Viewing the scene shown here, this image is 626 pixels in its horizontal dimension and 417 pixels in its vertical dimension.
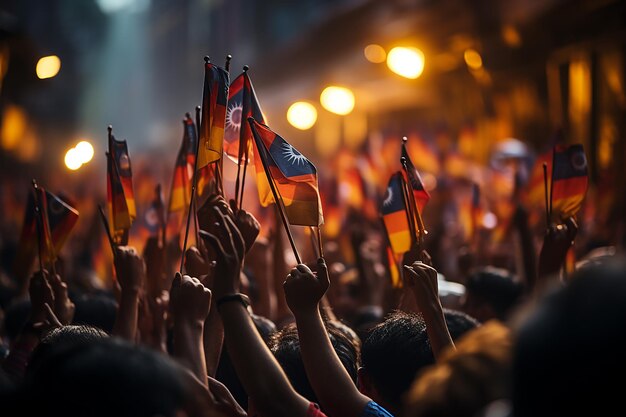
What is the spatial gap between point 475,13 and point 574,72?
74.7 inches

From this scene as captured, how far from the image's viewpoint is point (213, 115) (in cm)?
371

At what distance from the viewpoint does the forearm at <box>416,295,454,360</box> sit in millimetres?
3006

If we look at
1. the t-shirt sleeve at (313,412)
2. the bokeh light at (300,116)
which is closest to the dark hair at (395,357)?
the t-shirt sleeve at (313,412)

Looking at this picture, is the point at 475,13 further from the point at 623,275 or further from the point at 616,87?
the point at 623,275

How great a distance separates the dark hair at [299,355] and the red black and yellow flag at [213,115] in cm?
82

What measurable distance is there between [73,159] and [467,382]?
12.3 feet

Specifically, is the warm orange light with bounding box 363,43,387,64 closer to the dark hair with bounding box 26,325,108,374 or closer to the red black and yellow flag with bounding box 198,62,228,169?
Result: the red black and yellow flag with bounding box 198,62,228,169

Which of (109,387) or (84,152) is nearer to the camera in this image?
(109,387)

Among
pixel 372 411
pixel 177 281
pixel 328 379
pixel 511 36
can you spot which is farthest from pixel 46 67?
pixel 511 36

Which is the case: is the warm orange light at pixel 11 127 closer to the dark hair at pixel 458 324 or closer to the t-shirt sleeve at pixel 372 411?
the dark hair at pixel 458 324

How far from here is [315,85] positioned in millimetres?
23141

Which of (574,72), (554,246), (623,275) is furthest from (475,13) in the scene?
(623,275)

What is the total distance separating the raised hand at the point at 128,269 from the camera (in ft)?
12.0

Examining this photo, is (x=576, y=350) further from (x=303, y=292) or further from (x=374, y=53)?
(x=374, y=53)
